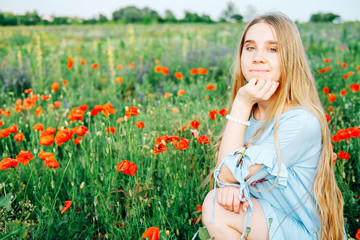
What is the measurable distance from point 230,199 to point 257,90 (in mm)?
499

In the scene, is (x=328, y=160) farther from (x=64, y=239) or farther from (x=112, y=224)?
(x=64, y=239)

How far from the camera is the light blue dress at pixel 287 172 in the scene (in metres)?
1.36

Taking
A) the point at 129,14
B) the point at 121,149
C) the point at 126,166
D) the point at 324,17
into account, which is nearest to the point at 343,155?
the point at 126,166

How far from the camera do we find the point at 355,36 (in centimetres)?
736

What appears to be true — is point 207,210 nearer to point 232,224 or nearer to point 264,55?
point 232,224

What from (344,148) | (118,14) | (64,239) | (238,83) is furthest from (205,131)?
(118,14)

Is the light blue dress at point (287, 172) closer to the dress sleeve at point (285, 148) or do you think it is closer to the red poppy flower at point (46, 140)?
the dress sleeve at point (285, 148)

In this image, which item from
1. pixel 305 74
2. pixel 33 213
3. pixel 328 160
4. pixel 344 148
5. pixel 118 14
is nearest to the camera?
pixel 328 160

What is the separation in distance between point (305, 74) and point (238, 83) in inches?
15.8

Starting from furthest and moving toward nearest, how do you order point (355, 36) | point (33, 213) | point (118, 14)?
point (118, 14), point (355, 36), point (33, 213)

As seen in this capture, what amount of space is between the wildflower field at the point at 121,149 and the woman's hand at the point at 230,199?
0.28 metres

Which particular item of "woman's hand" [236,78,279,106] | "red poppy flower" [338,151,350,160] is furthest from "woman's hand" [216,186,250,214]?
"red poppy flower" [338,151,350,160]

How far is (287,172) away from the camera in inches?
53.8

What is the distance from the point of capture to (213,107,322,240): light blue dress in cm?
136
